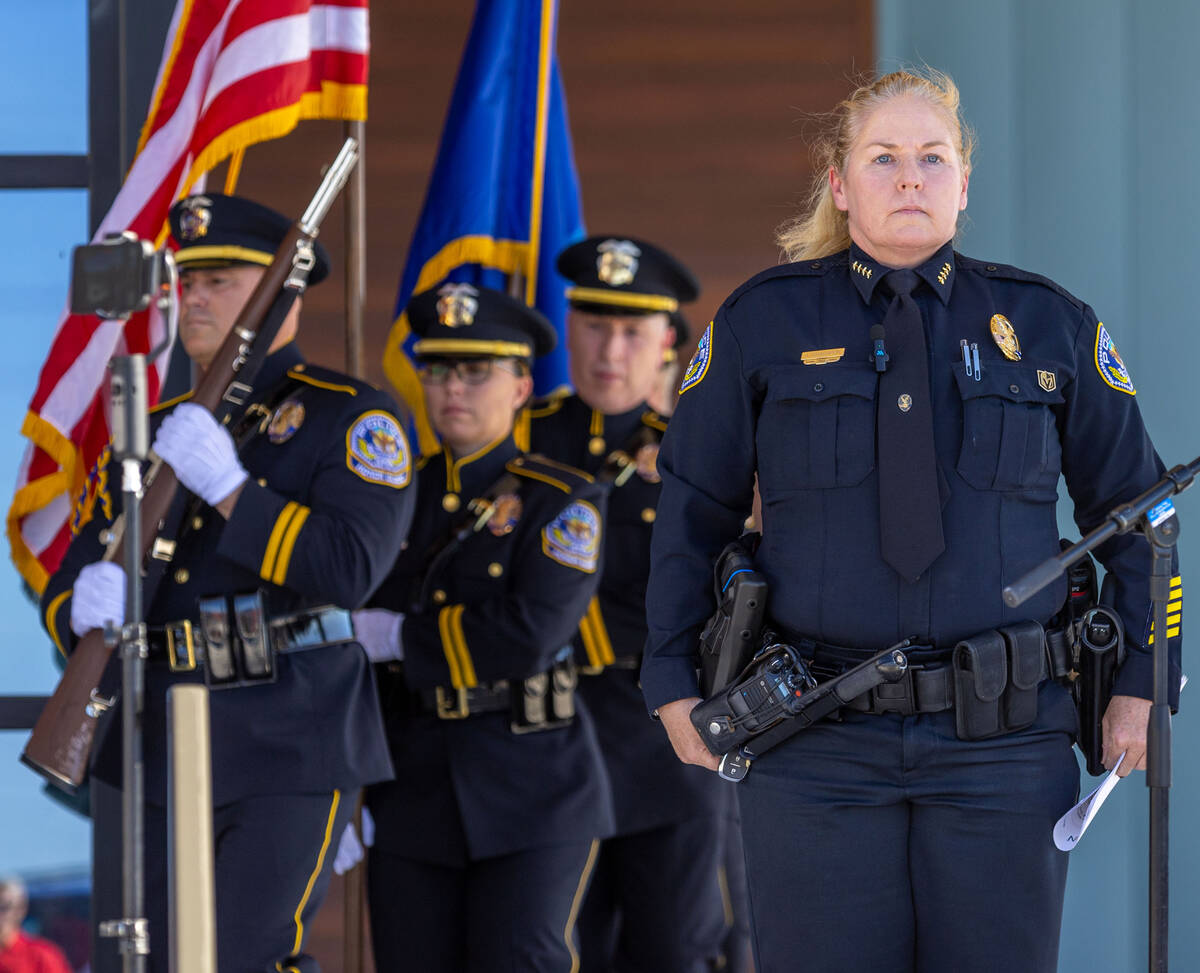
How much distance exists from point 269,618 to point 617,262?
1.46 meters

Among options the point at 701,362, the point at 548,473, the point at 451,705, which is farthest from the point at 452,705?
the point at 701,362

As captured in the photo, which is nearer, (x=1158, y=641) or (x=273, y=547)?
(x=1158, y=641)

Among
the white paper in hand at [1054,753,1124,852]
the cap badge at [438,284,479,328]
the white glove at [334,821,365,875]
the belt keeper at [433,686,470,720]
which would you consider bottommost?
the white glove at [334,821,365,875]

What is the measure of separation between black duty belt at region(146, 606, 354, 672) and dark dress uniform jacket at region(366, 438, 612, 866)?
0.39 metres

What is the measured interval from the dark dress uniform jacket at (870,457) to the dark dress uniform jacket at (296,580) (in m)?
0.79

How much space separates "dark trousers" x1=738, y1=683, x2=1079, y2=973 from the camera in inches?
68.1

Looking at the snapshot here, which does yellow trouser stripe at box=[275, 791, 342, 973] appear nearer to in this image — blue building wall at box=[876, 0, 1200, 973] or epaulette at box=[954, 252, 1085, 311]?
epaulette at box=[954, 252, 1085, 311]

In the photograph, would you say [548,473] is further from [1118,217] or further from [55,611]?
[1118,217]

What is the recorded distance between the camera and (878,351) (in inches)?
71.6

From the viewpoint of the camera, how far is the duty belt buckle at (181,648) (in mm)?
2545

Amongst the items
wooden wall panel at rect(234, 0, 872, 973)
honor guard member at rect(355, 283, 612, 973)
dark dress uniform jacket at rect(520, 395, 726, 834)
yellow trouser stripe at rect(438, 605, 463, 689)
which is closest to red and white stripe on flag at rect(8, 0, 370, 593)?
honor guard member at rect(355, 283, 612, 973)

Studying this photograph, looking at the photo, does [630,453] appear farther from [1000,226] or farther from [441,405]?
[1000,226]

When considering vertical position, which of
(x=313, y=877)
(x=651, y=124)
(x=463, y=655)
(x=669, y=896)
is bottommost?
(x=669, y=896)

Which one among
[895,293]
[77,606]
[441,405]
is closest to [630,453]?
[441,405]
